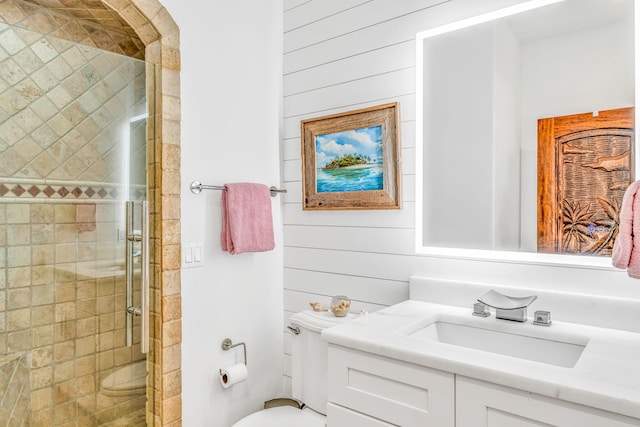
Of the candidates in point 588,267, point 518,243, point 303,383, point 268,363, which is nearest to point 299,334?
point 303,383

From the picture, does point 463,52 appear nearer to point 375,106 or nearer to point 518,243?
point 375,106

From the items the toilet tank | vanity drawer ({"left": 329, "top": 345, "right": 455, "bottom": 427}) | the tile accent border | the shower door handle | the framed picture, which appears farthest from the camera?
the framed picture

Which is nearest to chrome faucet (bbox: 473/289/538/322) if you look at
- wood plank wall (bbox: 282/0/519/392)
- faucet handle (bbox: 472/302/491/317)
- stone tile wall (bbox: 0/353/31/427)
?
faucet handle (bbox: 472/302/491/317)

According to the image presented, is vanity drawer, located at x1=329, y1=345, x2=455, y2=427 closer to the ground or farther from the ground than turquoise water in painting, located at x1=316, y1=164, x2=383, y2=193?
closer to the ground

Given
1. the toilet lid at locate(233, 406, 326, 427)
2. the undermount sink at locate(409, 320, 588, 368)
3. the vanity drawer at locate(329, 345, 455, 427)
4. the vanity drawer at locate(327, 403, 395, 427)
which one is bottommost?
the toilet lid at locate(233, 406, 326, 427)

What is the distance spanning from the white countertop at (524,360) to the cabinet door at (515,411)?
3cm

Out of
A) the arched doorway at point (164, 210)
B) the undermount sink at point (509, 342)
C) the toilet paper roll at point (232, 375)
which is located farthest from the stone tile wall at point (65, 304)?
the undermount sink at point (509, 342)

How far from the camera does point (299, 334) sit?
190cm

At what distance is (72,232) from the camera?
1554 millimetres

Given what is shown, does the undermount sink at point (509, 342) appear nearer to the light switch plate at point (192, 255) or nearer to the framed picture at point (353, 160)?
the framed picture at point (353, 160)

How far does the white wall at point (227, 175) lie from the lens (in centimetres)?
193

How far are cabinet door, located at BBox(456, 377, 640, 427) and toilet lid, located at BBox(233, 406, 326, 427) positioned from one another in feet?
2.87

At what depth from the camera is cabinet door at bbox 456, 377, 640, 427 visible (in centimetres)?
95

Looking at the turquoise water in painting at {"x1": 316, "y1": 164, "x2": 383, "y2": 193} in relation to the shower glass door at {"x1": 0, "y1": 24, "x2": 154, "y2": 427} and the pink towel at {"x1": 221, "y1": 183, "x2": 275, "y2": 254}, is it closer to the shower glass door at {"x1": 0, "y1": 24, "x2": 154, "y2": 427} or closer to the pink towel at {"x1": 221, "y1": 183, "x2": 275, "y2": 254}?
Result: the pink towel at {"x1": 221, "y1": 183, "x2": 275, "y2": 254}
